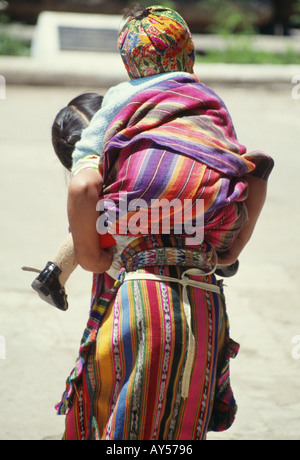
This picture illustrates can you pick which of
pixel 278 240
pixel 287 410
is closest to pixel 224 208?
pixel 287 410

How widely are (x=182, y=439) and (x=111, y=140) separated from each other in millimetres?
867

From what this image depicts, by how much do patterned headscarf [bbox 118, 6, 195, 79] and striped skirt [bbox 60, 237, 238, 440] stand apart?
19.4 inches

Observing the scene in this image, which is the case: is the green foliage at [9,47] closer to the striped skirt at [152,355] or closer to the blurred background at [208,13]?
the blurred background at [208,13]

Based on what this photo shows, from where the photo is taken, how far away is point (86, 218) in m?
1.92

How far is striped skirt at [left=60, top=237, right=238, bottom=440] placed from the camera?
74.9 inches

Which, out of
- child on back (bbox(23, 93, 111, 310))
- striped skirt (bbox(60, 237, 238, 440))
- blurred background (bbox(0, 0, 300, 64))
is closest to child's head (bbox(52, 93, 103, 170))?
child on back (bbox(23, 93, 111, 310))

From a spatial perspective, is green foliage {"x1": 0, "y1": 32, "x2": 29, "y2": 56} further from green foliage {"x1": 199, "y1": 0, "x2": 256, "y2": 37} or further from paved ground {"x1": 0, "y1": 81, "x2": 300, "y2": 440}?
green foliage {"x1": 199, "y1": 0, "x2": 256, "y2": 37}

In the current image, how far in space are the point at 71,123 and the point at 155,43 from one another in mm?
409

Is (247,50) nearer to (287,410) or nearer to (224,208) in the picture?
(287,410)

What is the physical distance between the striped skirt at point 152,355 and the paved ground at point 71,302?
0.60m

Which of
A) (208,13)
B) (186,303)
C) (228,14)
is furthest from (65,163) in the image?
(208,13)

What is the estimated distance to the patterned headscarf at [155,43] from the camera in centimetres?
195

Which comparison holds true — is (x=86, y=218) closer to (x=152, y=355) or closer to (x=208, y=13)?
(x=152, y=355)

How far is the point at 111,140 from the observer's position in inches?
73.8
